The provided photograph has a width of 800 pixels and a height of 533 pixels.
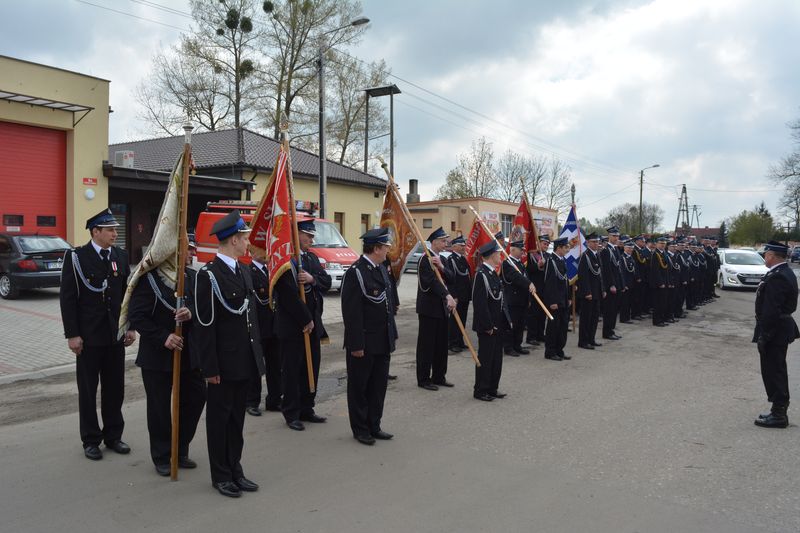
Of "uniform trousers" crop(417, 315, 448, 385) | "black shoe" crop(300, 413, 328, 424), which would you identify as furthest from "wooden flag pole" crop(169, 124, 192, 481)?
"uniform trousers" crop(417, 315, 448, 385)

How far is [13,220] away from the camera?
18.3 meters

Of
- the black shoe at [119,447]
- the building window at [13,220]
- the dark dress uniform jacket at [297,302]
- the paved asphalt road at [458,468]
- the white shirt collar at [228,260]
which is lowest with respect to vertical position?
the paved asphalt road at [458,468]

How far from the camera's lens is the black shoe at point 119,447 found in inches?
210

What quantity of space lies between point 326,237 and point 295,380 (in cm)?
1301

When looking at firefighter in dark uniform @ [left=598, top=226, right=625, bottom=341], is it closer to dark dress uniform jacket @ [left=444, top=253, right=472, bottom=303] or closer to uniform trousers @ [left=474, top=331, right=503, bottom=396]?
dark dress uniform jacket @ [left=444, top=253, right=472, bottom=303]

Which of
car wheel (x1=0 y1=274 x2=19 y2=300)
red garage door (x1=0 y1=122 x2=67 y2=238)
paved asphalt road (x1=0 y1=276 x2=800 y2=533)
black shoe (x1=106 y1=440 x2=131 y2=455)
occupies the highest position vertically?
red garage door (x1=0 y1=122 x2=67 y2=238)

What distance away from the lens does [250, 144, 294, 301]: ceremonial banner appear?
5824 mm

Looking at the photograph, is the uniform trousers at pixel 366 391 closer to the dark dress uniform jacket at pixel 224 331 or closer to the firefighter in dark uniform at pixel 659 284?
the dark dress uniform jacket at pixel 224 331

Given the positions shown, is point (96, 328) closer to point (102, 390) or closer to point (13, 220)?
point (102, 390)

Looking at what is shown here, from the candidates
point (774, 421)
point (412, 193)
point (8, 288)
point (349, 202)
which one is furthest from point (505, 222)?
point (774, 421)

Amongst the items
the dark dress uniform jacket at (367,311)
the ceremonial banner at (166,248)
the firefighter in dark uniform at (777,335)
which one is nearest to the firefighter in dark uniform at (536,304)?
the firefighter in dark uniform at (777,335)

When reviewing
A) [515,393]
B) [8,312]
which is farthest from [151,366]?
[8,312]

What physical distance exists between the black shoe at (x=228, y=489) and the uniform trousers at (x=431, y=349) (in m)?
3.78

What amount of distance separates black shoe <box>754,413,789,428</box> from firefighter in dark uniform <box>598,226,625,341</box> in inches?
229
